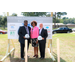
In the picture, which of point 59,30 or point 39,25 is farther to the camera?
point 59,30

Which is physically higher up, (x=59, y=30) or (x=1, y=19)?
(x=1, y=19)

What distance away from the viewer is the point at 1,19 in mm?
32500

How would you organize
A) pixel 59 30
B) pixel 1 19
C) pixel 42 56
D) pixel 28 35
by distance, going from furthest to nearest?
1. pixel 1 19
2. pixel 59 30
3. pixel 42 56
4. pixel 28 35

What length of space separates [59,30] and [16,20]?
15.6m

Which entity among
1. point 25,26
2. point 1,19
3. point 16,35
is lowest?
point 16,35

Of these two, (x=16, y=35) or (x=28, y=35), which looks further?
(x=16, y=35)

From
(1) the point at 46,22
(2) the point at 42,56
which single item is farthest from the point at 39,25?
(2) the point at 42,56

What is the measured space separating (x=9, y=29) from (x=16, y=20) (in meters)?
0.59

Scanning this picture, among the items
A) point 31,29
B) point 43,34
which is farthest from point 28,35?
point 43,34

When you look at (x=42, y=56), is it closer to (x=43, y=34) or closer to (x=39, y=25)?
(x=43, y=34)

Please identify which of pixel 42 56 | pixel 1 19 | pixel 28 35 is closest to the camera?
pixel 28 35

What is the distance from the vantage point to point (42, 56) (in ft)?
16.7

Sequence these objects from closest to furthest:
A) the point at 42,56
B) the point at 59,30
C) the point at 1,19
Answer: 1. the point at 42,56
2. the point at 59,30
3. the point at 1,19

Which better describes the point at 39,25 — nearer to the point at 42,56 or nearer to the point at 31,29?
the point at 31,29
